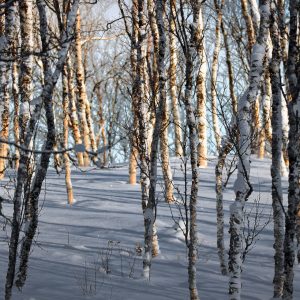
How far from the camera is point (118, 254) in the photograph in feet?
30.4

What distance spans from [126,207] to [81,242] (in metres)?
2.88

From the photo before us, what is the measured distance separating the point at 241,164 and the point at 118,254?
4.20 m

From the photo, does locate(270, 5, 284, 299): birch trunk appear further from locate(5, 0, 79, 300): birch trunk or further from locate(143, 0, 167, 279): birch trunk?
locate(5, 0, 79, 300): birch trunk

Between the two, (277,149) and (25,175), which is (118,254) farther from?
(277,149)

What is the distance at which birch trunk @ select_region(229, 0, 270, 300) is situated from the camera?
5.80 m

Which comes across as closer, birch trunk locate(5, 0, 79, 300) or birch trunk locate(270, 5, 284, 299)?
birch trunk locate(5, 0, 79, 300)

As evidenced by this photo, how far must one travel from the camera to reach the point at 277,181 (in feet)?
22.3

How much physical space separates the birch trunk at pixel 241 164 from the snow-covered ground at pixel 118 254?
129 centimetres

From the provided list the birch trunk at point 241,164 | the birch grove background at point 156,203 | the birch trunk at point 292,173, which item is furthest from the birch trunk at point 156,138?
the birch trunk at point 292,173

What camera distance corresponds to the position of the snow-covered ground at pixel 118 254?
7.12 m

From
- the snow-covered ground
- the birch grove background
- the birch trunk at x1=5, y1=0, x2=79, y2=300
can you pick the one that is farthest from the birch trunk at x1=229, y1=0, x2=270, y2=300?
the birch trunk at x1=5, y1=0, x2=79, y2=300

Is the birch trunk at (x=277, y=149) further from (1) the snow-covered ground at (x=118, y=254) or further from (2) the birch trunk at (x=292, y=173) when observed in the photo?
(2) the birch trunk at (x=292, y=173)

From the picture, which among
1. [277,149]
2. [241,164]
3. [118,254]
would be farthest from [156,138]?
[118,254]

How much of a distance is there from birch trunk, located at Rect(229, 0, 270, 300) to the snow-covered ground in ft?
4.24
